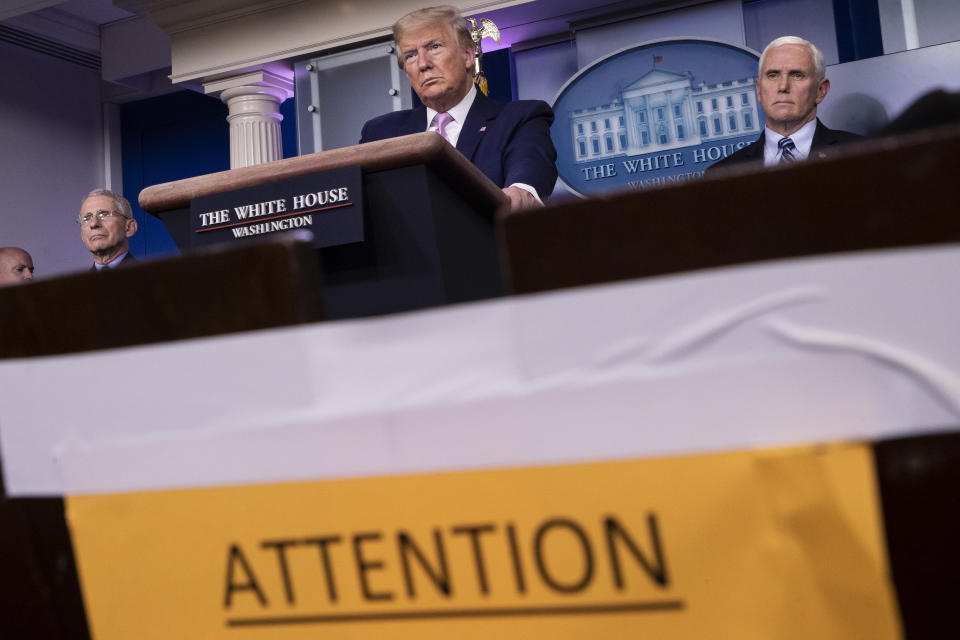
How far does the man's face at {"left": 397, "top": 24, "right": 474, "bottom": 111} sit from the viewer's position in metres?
1.83

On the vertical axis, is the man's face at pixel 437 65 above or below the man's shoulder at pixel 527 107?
above

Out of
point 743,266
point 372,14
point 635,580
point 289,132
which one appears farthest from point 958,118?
point 289,132

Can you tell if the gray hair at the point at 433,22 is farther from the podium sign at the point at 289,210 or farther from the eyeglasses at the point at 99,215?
the eyeglasses at the point at 99,215

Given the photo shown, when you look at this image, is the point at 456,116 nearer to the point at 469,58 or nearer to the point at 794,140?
the point at 469,58

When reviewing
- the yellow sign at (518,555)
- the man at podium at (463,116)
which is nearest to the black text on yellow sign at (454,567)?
the yellow sign at (518,555)

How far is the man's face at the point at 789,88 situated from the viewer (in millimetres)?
2227

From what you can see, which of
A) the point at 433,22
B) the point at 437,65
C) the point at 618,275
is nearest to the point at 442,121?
the point at 437,65

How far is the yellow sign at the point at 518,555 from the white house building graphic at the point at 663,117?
145 inches

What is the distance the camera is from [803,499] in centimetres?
48

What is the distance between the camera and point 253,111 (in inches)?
177

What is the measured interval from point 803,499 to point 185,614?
1.41 ft

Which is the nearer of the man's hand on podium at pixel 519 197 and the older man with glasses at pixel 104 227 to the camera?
the man's hand on podium at pixel 519 197

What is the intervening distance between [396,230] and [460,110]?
3.02ft

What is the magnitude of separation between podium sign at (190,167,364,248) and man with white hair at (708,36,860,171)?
59.2 inches
